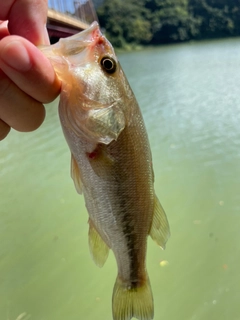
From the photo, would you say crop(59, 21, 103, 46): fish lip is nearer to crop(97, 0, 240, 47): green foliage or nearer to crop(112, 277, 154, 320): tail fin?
crop(112, 277, 154, 320): tail fin

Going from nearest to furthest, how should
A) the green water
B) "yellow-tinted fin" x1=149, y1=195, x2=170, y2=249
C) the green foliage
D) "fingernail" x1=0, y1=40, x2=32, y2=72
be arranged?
"fingernail" x1=0, y1=40, x2=32, y2=72, "yellow-tinted fin" x1=149, y1=195, x2=170, y2=249, the green water, the green foliage

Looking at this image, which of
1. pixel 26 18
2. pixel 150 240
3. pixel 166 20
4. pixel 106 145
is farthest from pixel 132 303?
pixel 166 20

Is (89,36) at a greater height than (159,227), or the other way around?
(89,36)

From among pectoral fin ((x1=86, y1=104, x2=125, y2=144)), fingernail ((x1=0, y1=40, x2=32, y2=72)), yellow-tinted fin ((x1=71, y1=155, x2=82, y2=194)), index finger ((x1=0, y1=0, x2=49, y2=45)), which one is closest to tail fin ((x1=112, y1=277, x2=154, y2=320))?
yellow-tinted fin ((x1=71, y1=155, x2=82, y2=194))

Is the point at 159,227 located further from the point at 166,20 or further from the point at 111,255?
the point at 166,20

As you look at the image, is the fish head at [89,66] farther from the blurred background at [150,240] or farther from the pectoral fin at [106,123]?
the blurred background at [150,240]

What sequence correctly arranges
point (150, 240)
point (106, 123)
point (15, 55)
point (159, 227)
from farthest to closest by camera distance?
point (150, 240), point (159, 227), point (106, 123), point (15, 55)
